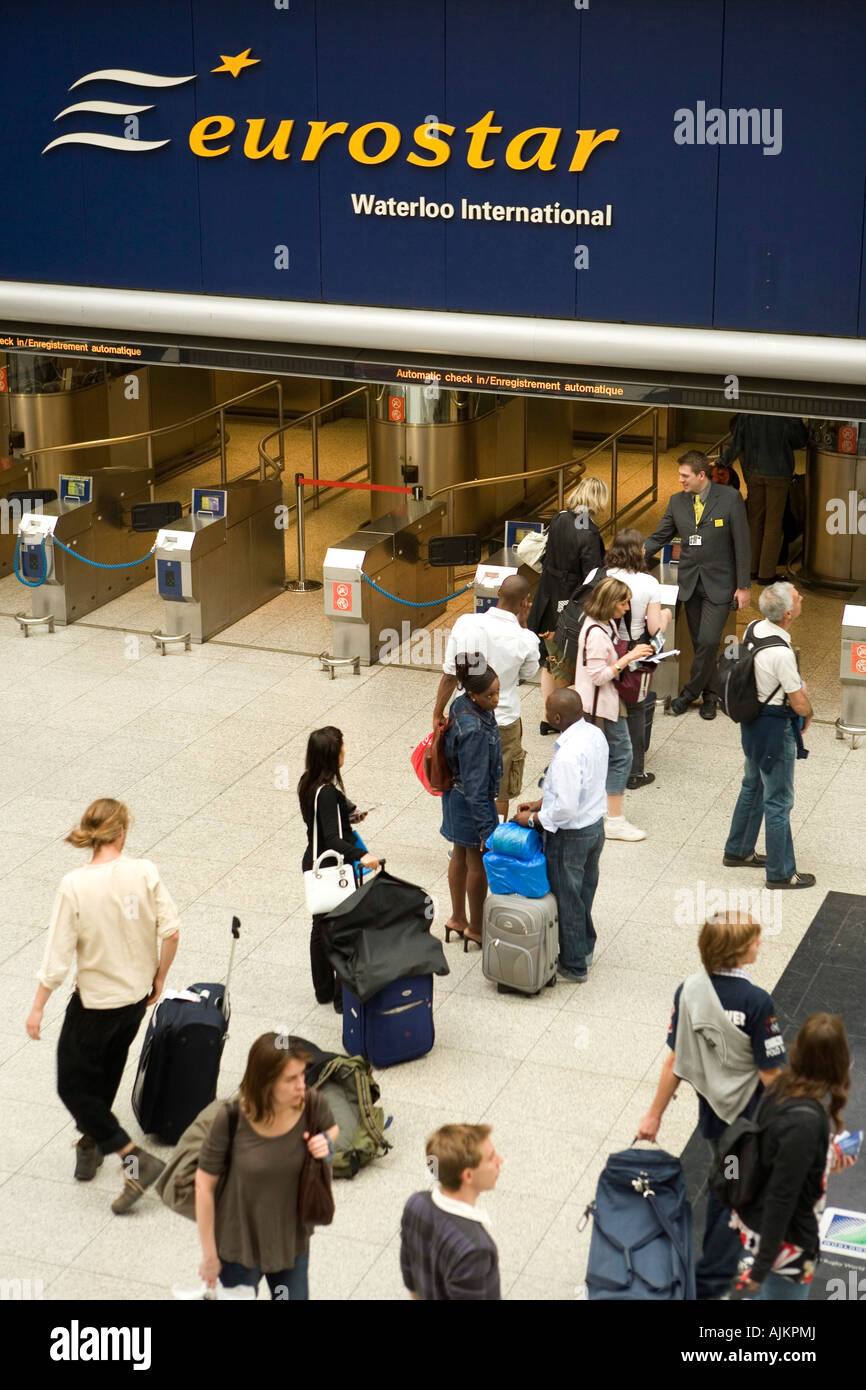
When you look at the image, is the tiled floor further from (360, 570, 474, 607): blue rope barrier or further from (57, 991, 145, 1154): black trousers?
(360, 570, 474, 607): blue rope barrier

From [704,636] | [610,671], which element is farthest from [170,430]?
[610,671]

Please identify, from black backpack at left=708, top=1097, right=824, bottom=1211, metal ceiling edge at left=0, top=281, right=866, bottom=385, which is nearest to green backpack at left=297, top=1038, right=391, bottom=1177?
black backpack at left=708, top=1097, right=824, bottom=1211

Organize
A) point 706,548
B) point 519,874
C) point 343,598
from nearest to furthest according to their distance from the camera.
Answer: point 519,874 < point 706,548 < point 343,598

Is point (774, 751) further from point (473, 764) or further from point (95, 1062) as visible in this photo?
point (95, 1062)

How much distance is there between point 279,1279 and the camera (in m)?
5.46

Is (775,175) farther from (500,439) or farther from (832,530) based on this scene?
(500,439)

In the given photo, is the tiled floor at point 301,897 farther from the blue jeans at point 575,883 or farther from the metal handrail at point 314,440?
the metal handrail at point 314,440

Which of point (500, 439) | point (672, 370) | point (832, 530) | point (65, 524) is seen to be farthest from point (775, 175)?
point (65, 524)

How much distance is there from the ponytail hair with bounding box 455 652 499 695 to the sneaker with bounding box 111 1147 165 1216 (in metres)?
2.52

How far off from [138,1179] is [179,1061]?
485 millimetres

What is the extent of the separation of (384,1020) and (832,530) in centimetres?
729

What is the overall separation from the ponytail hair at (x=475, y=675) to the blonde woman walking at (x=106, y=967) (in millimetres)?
2026

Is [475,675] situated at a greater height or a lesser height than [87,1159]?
greater

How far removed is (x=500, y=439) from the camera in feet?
50.5
